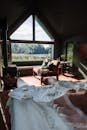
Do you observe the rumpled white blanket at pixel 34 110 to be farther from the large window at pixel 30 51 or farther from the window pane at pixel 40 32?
the window pane at pixel 40 32

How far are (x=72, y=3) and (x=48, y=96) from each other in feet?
14.3

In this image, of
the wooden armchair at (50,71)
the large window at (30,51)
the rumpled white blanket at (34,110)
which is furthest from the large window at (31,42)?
the rumpled white blanket at (34,110)

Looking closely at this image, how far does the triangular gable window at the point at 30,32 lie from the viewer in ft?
24.1

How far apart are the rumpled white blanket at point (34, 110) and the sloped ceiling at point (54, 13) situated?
4.01m

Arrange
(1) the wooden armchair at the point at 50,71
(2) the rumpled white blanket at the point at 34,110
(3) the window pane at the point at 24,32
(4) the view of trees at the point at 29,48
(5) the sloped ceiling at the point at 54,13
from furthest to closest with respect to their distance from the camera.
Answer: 1. (4) the view of trees at the point at 29,48
2. (3) the window pane at the point at 24,32
3. (1) the wooden armchair at the point at 50,71
4. (5) the sloped ceiling at the point at 54,13
5. (2) the rumpled white blanket at the point at 34,110

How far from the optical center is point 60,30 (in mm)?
7320

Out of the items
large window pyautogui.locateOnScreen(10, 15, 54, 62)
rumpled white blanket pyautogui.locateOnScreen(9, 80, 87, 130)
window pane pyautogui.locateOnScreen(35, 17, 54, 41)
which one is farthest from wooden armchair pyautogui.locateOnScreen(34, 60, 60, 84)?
rumpled white blanket pyautogui.locateOnScreen(9, 80, 87, 130)

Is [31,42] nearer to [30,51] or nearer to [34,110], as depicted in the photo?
[30,51]

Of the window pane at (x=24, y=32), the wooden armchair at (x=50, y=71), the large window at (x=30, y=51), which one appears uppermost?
the window pane at (x=24, y=32)

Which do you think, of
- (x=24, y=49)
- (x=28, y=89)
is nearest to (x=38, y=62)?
(x=24, y=49)

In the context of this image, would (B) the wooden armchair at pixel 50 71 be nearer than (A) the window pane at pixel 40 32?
Yes

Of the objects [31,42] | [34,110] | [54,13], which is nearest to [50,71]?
[31,42]

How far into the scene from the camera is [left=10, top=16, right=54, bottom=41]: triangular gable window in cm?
736

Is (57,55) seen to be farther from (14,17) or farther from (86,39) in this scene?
(14,17)
